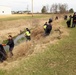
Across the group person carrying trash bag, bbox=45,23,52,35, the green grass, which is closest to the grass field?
the green grass

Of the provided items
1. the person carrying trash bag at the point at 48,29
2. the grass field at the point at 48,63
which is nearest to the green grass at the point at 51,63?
the grass field at the point at 48,63

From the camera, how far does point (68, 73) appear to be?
12.6 meters

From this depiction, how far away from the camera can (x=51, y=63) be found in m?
13.9

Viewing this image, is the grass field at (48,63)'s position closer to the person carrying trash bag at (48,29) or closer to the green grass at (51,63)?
the green grass at (51,63)

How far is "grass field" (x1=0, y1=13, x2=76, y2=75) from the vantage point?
12.9 m

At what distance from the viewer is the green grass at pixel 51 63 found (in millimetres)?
12898

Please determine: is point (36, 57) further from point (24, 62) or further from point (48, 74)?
point (48, 74)

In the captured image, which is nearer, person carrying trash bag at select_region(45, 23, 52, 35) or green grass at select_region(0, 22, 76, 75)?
green grass at select_region(0, 22, 76, 75)

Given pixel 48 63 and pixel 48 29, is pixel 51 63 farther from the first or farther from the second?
pixel 48 29

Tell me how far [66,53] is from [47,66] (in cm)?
Answer: 226

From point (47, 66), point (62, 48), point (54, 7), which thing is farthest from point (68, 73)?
point (54, 7)

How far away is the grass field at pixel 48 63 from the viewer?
Result: 12.9m

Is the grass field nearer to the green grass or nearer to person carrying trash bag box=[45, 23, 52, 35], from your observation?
the green grass

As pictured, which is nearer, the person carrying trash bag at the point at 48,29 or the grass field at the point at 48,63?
the grass field at the point at 48,63
